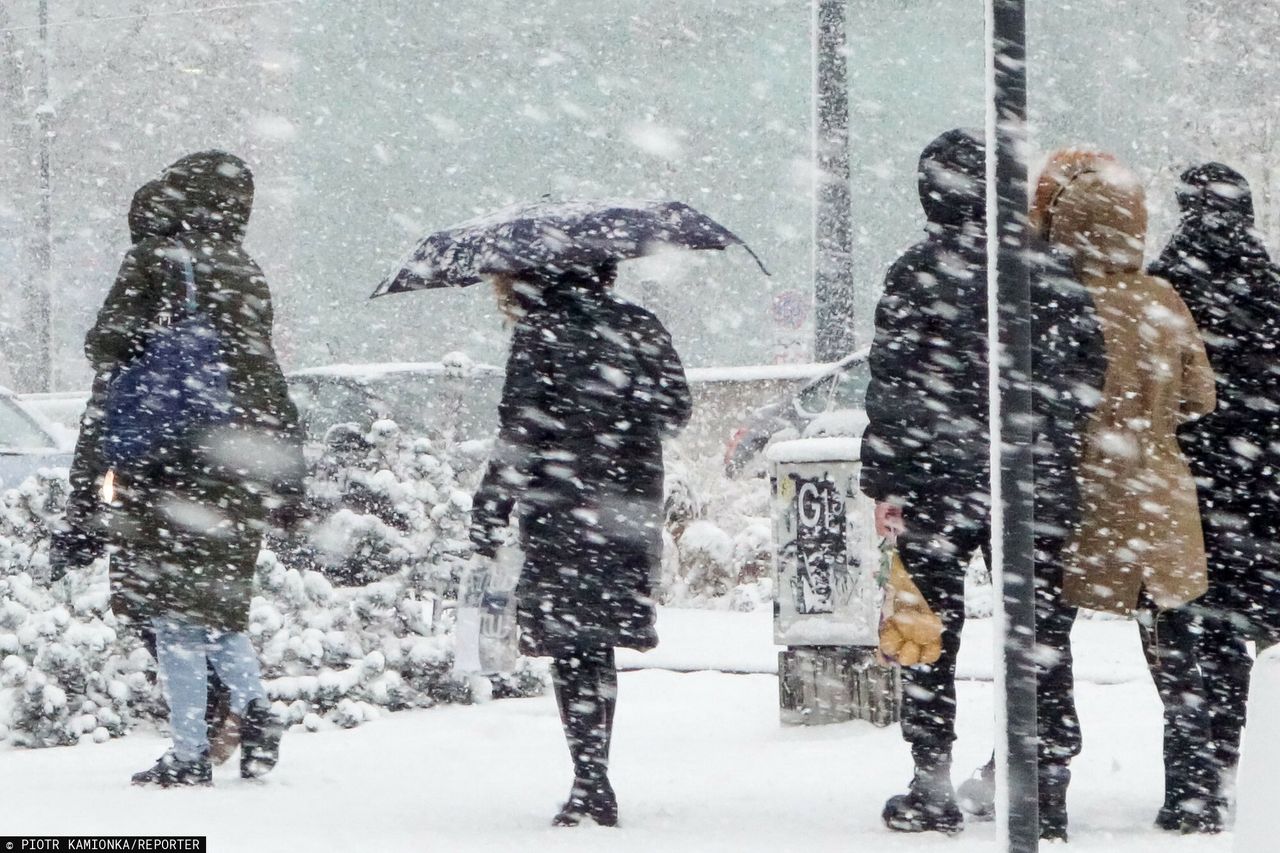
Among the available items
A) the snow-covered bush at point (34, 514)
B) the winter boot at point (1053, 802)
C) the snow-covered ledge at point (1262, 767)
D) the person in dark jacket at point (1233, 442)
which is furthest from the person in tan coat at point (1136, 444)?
the snow-covered bush at point (34, 514)

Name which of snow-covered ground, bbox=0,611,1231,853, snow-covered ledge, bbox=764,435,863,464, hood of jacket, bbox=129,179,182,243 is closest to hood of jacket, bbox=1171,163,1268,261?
snow-covered ground, bbox=0,611,1231,853

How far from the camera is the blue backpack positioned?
17.5 ft

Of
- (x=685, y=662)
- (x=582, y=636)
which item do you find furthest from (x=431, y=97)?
(x=582, y=636)

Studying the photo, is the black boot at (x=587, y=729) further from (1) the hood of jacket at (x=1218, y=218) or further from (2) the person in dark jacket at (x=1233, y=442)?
(1) the hood of jacket at (x=1218, y=218)

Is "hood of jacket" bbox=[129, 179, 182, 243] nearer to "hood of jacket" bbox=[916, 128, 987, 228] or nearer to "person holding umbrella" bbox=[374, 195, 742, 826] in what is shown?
"person holding umbrella" bbox=[374, 195, 742, 826]

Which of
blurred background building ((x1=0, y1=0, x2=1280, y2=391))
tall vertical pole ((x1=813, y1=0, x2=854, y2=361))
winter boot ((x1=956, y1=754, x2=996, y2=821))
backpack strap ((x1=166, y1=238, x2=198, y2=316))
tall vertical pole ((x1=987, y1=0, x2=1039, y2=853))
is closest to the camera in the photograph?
tall vertical pole ((x1=987, y1=0, x2=1039, y2=853))

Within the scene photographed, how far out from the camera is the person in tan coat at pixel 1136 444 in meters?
4.64

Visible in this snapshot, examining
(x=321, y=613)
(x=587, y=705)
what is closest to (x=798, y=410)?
(x=321, y=613)

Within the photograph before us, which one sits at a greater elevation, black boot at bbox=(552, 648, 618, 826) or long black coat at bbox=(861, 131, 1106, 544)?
long black coat at bbox=(861, 131, 1106, 544)

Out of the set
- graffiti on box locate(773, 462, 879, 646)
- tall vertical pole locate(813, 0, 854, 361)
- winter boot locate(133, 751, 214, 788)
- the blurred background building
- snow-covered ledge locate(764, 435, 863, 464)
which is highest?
the blurred background building

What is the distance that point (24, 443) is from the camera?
11789 millimetres

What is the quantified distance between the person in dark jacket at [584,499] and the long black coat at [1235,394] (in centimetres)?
151

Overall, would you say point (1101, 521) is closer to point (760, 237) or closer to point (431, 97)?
point (760, 237)

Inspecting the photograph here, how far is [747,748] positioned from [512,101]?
819 inches
